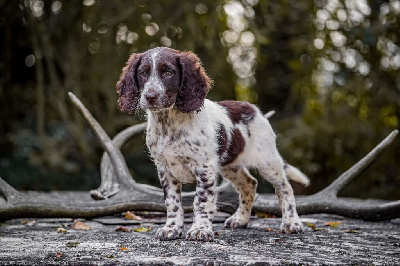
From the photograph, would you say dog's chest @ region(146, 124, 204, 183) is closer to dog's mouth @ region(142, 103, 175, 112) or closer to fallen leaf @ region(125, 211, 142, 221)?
dog's mouth @ region(142, 103, 175, 112)

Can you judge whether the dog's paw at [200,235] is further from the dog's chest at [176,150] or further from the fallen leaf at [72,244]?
the fallen leaf at [72,244]

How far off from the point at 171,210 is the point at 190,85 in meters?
0.97

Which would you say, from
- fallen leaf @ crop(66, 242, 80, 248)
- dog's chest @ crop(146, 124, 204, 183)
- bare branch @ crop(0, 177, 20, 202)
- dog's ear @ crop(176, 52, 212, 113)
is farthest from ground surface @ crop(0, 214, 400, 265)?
dog's ear @ crop(176, 52, 212, 113)

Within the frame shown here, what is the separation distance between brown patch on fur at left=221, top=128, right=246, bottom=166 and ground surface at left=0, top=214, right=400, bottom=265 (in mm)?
599

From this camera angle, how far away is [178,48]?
9125 mm

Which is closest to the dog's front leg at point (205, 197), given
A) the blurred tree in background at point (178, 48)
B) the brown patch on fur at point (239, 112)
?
the brown patch on fur at point (239, 112)

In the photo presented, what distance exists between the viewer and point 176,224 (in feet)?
14.2

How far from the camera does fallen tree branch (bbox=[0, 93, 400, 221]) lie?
4.86 m

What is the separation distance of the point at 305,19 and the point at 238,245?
7.19 meters

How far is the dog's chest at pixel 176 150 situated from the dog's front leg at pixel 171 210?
10 cm

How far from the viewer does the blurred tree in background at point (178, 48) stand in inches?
345

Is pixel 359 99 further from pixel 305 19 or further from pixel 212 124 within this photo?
pixel 212 124

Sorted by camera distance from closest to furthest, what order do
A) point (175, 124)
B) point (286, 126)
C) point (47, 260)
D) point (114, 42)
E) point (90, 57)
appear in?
point (47, 260), point (175, 124), point (114, 42), point (90, 57), point (286, 126)

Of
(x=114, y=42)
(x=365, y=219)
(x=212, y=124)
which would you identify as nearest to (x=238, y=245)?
(x=212, y=124)
